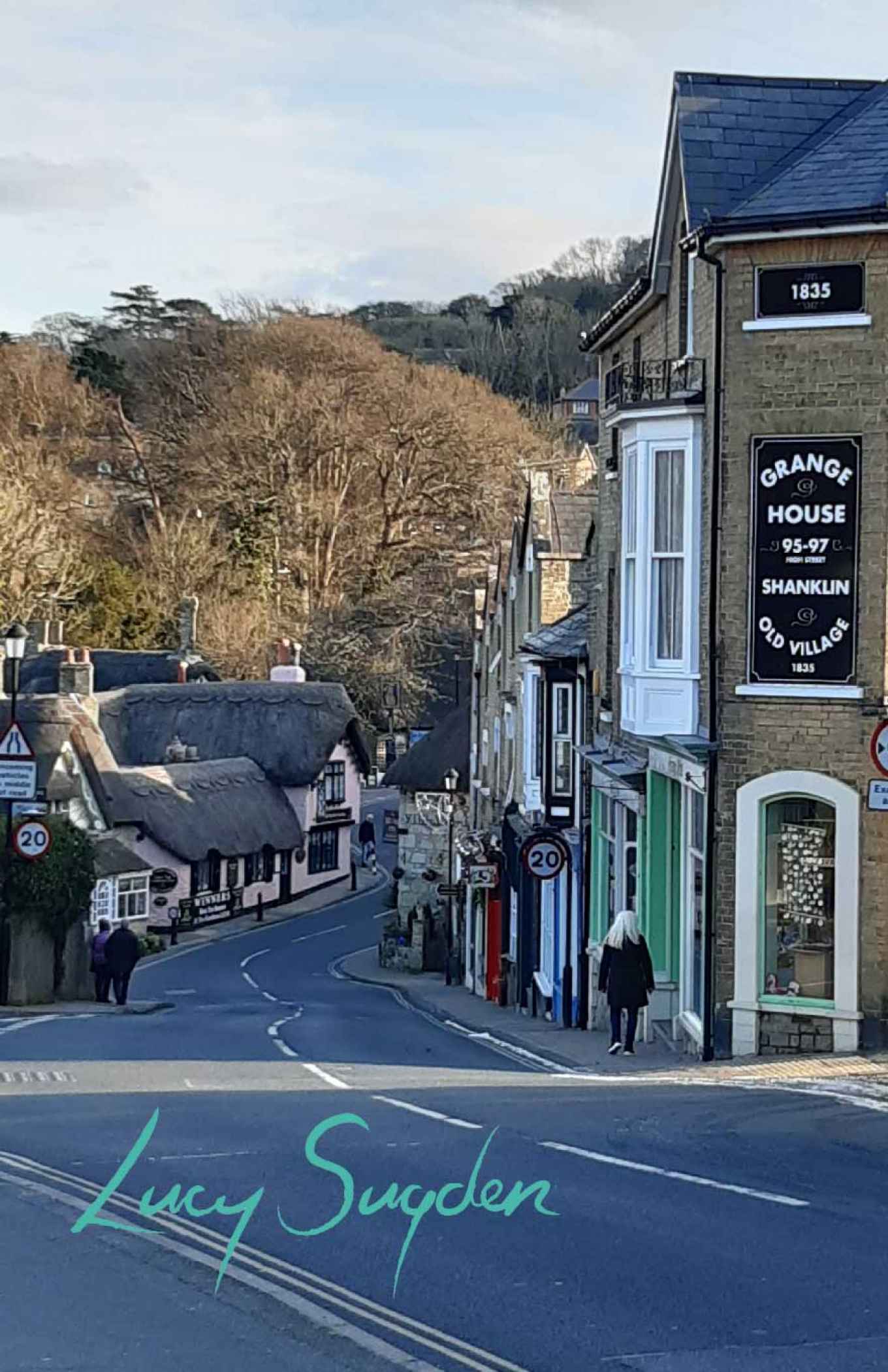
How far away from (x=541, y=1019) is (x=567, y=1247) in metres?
22.2

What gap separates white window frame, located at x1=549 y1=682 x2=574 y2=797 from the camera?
31938 mm

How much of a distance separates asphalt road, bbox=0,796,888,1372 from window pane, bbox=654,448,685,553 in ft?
21.8

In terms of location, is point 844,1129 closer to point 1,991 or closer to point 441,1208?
point 441,1208

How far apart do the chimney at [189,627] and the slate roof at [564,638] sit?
45.7 m

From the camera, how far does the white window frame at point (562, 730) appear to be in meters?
31.9

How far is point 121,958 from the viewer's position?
32.6 metres

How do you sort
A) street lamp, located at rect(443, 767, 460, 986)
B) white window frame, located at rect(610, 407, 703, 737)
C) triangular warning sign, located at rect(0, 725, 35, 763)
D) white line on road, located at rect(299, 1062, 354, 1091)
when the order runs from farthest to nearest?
1. street lamp, located at rect(443, 767, 460, 986)
2. triangular warning sign, located at rect(0, 725, 35, 763)
3. white window frame, located at rect(610, 407, 703, 737)
4. white line on road, located at rect(299, 1062, 354, 1091)

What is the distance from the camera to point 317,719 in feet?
226

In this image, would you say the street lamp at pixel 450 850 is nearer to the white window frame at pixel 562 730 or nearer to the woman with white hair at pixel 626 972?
the white window frame at pixel 562 730

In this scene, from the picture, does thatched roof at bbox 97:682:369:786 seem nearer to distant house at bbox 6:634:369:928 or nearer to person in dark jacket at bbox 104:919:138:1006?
distant house at bbox 6:634:369:928

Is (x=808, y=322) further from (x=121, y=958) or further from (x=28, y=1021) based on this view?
(x=121, y=958)

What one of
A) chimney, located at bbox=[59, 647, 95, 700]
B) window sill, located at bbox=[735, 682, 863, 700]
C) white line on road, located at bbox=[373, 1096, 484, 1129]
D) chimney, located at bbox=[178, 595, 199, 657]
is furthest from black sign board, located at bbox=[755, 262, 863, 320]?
chimney, located at bbox=[178, 595, 199, 657]

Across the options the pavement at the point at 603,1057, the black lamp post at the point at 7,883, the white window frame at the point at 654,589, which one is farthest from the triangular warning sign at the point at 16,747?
the white window frame at the point at 654,589
